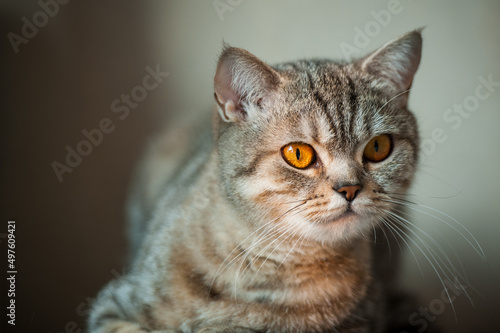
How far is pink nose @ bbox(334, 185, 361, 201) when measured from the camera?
34.7 inches

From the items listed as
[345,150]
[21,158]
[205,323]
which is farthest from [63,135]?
[345,150]

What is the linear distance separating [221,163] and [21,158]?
52cm

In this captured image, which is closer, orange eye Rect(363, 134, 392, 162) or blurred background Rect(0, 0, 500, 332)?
orange eye Rect(363, 134, 392, 162)

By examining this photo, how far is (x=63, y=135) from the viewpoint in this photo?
4.10 ft

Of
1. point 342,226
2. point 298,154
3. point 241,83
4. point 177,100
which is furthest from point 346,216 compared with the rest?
point 177,100

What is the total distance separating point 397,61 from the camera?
1.04 meters

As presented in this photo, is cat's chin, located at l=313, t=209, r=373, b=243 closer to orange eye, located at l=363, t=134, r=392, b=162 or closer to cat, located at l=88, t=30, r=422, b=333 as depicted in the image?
cat, located at l=88, t=30, r=422, b=333

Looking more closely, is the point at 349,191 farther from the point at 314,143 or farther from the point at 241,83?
the point at 241,83

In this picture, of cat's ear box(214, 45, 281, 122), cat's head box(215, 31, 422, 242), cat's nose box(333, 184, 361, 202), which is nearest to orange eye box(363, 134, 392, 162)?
cat's head box(215, 31, 422, 242)

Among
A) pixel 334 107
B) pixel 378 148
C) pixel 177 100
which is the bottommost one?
pixel 378 148

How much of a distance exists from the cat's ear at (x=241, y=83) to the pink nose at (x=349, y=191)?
0.86 ft

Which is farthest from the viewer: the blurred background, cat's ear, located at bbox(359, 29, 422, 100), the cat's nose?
the blurred background

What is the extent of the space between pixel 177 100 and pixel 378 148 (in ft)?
2.42

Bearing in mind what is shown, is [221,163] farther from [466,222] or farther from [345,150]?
[466,222]
